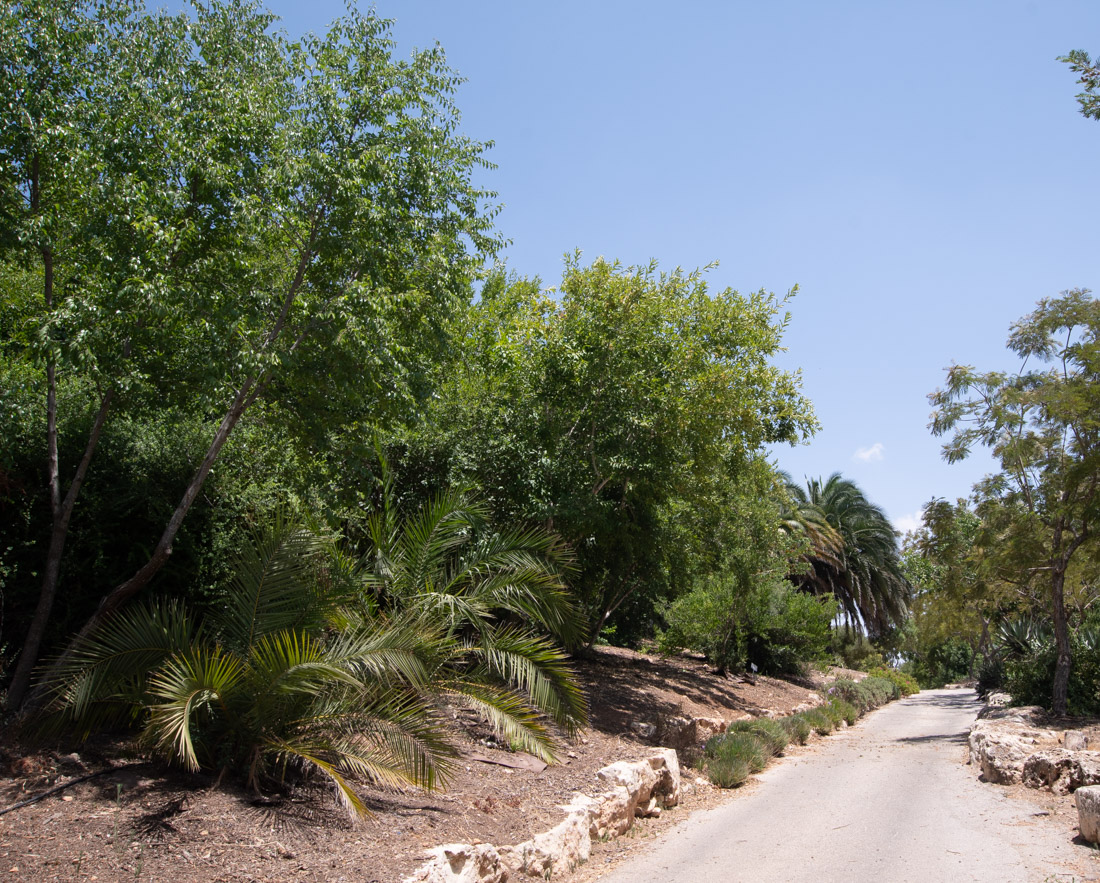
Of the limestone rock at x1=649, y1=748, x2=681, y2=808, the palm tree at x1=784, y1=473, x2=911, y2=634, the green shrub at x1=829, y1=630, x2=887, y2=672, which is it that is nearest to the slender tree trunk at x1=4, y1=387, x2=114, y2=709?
the limestone rock at x1=649, y1=748, x2=681, y2=808

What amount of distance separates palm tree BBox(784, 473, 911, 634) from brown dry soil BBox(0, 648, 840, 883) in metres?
26.9

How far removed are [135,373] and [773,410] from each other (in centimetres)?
997

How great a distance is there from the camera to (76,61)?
8.02 metres

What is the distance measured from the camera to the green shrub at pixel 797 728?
14712 millimetres

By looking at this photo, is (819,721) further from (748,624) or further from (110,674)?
(110,674)

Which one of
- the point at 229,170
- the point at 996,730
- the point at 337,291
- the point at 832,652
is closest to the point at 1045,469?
the point at 996,730

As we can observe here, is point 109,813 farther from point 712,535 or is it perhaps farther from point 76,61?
point 712,535

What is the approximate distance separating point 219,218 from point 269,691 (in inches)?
201

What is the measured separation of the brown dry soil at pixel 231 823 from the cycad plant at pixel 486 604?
0.63 metres

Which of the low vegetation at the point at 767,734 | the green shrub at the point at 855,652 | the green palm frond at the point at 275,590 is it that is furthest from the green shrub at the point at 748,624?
the green shrub at the point at 855,652

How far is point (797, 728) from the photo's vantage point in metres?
14.9

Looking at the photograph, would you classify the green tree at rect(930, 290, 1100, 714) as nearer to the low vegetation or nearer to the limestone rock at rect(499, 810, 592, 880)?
the low vegetation

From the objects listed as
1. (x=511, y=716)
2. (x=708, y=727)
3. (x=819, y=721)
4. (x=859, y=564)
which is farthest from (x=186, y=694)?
(x=859, y=564)

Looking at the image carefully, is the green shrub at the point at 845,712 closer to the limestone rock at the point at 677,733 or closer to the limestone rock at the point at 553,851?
the limestone rock at the point at 677,733
